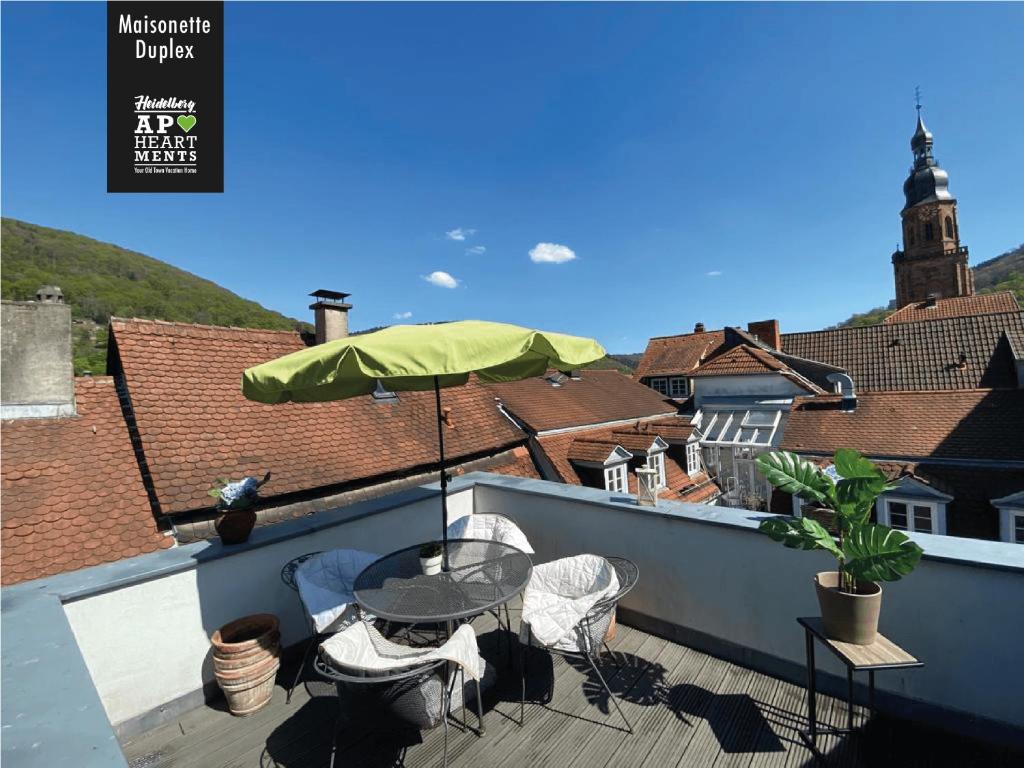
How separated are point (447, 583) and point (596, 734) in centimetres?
131

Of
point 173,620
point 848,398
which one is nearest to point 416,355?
point 173,620

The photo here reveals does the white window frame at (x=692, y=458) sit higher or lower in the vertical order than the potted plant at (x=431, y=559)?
lower

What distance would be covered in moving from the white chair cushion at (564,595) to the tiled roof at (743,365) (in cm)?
2014

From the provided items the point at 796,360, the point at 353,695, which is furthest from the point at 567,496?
the point at 796,360

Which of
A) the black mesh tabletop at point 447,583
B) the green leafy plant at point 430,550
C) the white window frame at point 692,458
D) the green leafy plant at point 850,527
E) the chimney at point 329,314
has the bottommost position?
the white window frame at point 692,458

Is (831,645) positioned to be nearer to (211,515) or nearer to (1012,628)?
(1012,628)

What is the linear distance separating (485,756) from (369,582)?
1292 mm

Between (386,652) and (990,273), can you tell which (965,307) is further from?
(990,273)

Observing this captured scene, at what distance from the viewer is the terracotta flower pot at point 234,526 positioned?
3.36 m

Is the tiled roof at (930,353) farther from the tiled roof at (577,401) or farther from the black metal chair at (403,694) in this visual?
the black metal chair at (403,694)

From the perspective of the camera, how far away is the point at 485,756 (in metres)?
2.57

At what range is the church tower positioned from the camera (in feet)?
168

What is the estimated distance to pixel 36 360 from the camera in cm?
646

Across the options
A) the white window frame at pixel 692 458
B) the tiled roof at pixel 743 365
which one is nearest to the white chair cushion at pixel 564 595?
the white window frame at pixel 692 458
